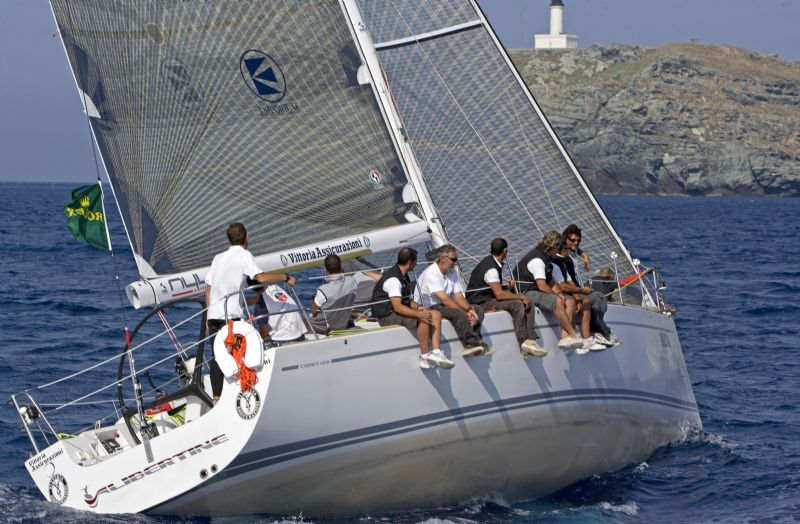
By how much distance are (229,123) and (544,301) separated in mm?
3241

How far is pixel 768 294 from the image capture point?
85.7 feet

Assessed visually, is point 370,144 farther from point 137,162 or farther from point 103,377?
point 103,377

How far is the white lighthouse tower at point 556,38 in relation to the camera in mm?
162000

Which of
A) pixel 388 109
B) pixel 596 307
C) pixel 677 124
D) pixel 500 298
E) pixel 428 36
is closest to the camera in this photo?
pixel 500 298

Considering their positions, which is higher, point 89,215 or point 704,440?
point 89,215

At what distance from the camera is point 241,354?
9.02 metres

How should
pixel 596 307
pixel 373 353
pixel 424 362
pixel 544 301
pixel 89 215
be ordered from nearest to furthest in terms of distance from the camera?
1. pixel 373 353
2. pixel 424 362
3. pixel 544 301
4. pixel 596 307
5. pixel 89 215

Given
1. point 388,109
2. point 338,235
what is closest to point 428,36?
point 388,109

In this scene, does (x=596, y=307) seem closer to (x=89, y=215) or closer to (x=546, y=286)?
(x=546, y=286)

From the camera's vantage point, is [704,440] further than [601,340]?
Yes

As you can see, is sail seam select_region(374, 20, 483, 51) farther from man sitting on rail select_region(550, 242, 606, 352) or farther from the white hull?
the white hull

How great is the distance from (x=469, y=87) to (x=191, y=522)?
228 inches

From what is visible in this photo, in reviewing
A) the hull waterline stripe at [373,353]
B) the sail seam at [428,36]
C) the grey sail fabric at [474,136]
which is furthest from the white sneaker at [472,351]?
the sail seam at [428,36]

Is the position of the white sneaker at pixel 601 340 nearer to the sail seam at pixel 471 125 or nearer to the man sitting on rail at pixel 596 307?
the man sitting on rail at pixel 596 307
